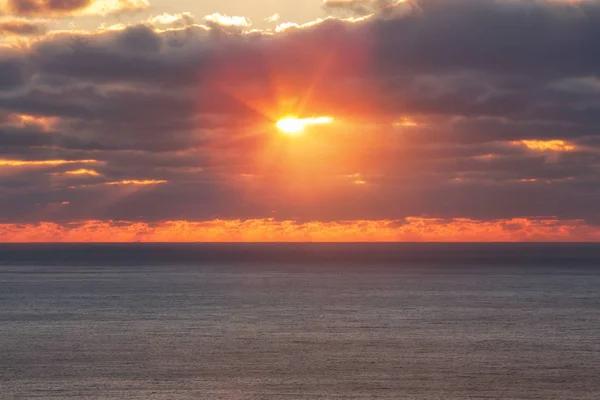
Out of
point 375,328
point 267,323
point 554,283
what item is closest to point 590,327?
point 375,328

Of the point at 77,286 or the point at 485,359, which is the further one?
the point at 77,286

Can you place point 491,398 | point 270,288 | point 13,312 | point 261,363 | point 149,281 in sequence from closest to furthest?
point 491,398
point 261,363
point 13,312
point 270,288
point 149,281

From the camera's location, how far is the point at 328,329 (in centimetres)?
9706

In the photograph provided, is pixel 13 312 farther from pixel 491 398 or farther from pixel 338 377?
pixel 491 398

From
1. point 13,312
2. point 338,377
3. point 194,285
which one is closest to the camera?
point 338,377

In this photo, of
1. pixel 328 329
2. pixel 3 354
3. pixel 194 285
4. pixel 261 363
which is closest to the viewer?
pixel 261 363

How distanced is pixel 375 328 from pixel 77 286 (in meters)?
93.8

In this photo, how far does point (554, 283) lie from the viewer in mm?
184750

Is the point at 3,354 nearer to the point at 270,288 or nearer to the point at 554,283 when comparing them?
the point at 270,288

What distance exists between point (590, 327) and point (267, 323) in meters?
36.9

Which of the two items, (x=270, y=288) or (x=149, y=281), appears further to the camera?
(x=149, y=281)

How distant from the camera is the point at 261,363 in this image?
240 ft

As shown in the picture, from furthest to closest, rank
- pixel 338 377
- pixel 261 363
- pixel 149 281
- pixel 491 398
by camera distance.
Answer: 1. pixel 149 281
2. pixel 261 363
3. pixel 338 377
4. pixel 491 398

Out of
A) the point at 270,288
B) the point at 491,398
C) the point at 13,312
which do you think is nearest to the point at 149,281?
the point at 270,288
